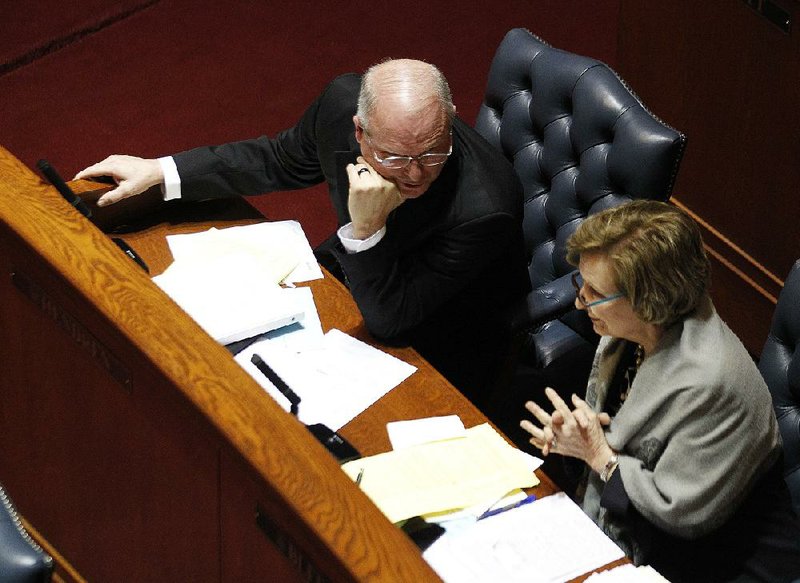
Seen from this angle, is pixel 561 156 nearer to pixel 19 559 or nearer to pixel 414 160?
pixel 414 160

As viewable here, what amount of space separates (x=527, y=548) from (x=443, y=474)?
0.22 m

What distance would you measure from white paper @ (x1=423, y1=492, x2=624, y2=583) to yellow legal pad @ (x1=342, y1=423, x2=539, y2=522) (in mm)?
56

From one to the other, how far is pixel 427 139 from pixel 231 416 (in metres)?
0.95

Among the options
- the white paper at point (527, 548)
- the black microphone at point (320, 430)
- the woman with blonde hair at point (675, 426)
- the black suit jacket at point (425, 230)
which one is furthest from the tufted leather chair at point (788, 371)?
the black microphone at point (320, 430)

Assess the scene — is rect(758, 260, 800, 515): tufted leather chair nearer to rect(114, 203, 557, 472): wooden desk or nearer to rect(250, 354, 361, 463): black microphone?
rect(114, 203, 557, 472): wooden desk

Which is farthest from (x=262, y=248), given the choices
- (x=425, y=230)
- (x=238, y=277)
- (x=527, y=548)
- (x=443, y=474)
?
(x=527, y=548)

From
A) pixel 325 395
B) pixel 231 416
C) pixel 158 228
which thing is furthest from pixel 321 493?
pixel 158 228

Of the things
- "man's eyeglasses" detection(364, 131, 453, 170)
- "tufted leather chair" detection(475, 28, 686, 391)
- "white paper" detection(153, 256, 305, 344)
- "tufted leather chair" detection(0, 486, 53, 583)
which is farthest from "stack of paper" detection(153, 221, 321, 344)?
"tufted leather chair" detection(0, 486, 53, 583)

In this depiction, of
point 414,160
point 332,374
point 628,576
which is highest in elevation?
point 414,160

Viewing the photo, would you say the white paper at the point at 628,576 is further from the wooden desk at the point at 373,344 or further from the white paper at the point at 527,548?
the wooden desk at the point at 373,344

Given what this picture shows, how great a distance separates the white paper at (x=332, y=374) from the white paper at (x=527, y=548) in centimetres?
38

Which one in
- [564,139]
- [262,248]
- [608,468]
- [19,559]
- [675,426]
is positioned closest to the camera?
[19,559]

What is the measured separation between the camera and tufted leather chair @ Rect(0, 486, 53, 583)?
183cm

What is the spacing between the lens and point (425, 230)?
283 centimetres
